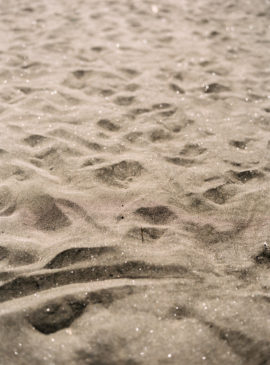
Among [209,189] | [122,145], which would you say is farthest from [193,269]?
[122,145]

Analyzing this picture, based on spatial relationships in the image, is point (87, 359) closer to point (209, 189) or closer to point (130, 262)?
point (130, 262)

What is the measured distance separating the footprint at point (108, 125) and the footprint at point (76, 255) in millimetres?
1078

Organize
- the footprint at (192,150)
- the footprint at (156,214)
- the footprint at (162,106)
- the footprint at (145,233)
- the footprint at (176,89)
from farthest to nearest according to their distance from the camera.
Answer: the footprint at (176,89)
the footprint at (162,106)
the footprint at (192,150)
the footprint at (156,214)
the footprint at (145,233)

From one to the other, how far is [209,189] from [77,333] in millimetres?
1102

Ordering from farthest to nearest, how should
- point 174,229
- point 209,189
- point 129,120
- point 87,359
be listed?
1. point 129,120
2. point 209,189
3. point 174,229
4. point 87,359

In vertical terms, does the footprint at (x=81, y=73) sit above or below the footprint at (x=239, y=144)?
above

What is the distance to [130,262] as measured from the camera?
1.54m

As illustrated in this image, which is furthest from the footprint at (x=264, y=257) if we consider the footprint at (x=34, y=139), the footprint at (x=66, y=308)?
the footprint at (x=34, y=139)

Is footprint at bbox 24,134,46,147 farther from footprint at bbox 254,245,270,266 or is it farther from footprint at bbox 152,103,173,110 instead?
footprint at bbox 254,245,270,266

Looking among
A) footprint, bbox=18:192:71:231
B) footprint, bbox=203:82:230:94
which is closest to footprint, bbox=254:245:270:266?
footprint, bbox=18:192:71:231

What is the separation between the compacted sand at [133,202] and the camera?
130 cm

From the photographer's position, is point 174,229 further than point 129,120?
No

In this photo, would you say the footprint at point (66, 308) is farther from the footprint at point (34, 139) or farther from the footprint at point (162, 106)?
the footprint at point (162, 106)

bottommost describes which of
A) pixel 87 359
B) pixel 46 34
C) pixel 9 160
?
pixel 87 359
